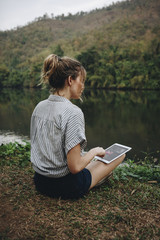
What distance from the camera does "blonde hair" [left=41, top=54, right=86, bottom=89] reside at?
1.84m

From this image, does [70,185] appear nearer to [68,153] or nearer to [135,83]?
[68,153]

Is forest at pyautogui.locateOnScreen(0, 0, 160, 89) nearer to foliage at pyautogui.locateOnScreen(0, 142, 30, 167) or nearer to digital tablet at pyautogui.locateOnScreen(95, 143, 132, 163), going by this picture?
foliage at pyautogui.locateOnScreen(0, 142, 30, 167)

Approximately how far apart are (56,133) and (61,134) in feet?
0.16

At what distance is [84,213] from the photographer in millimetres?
1997

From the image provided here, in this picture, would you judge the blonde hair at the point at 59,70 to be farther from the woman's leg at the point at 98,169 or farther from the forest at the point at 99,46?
the forest at the point at 99,46

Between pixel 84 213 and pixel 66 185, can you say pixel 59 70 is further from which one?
pixel 84 213

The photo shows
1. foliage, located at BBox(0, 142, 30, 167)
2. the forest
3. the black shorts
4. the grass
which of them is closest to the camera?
the grass

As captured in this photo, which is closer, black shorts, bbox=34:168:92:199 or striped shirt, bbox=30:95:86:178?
striped shirt, bbox=30:95:86:178

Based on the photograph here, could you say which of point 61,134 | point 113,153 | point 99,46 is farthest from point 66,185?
point 99,46

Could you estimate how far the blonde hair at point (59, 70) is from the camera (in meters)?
1.84

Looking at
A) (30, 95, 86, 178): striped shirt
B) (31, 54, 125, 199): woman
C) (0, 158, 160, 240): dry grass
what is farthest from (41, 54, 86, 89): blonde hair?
(0, 158, 160, 240): dry grass

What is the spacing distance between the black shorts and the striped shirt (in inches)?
3.9

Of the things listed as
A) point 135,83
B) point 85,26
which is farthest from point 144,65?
point 85,26

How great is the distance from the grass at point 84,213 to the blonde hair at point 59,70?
1256 millimetres
